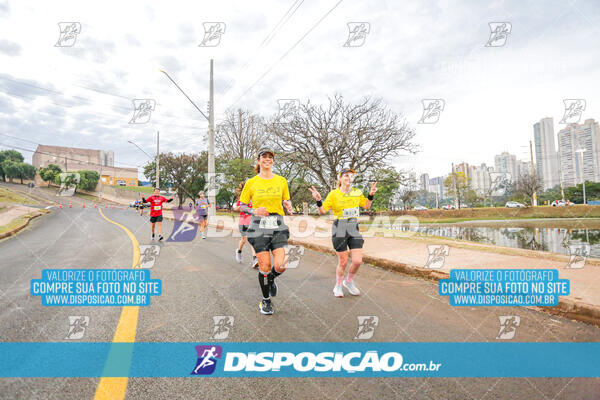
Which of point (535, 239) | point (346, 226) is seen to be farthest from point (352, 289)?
point (535, 239)

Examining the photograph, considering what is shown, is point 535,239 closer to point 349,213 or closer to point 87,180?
point 349,213

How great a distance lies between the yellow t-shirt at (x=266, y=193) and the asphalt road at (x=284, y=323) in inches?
52.5

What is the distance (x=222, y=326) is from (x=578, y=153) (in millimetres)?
68652

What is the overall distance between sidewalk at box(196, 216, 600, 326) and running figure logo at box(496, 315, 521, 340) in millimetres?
662

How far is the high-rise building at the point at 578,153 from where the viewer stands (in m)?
44.8

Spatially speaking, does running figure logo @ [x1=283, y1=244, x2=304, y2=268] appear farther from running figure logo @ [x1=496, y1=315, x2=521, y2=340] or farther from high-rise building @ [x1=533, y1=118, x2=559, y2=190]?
high-rise building @ [x1=533, y1=118, x2=559, y2=190]

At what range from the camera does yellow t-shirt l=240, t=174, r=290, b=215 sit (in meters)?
4.22

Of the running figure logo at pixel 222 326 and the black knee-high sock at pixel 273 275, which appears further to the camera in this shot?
the black knee-high sock at pixel 273 275

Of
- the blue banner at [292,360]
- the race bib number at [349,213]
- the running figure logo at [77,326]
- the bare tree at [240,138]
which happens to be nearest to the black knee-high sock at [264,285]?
the blue banner at [292,360]

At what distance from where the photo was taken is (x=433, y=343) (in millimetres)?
3068

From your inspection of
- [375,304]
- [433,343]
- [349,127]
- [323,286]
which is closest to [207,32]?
[349,127]

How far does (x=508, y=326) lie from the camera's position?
3.58 metres

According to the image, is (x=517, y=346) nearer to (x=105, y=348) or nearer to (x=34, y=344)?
(x=105, y=348)

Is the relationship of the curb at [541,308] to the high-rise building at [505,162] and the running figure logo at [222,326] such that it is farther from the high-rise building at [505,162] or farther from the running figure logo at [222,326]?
the high-rise building at [505,162]
